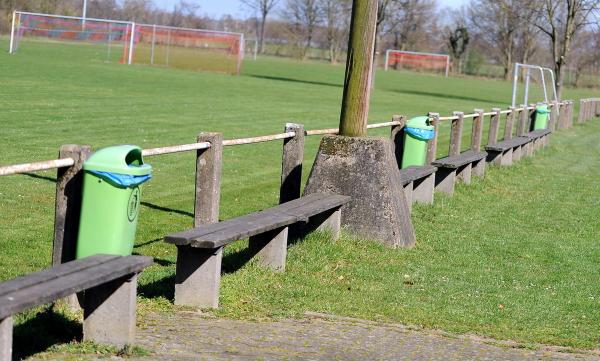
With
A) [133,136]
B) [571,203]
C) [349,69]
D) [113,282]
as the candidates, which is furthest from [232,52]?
[113,282]

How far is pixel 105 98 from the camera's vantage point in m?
25.8

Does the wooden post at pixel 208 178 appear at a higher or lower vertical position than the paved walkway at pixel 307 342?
higher

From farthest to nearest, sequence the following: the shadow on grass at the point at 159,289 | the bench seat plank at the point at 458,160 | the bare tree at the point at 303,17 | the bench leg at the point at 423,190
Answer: the bare tree at the point at 303,17 → the bench seat plank at the point at 458,160 → the bench leg at the point at 423,190 → the shadow on grass at the point at 159,289

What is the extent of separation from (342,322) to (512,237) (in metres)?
4.74

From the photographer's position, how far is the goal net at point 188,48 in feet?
174

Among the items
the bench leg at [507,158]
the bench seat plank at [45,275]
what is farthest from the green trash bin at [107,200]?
the bench leg at [507,158]

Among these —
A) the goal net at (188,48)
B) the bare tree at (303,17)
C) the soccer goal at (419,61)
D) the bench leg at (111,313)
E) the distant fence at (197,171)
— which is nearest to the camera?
the bench leg at (111,313)

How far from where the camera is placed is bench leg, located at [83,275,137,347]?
559 centimetres

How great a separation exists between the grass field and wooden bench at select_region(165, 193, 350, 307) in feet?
0.50

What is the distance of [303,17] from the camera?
119 m

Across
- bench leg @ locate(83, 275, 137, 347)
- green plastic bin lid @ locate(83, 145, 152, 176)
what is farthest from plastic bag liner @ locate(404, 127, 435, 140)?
bench leg @ locate(83, 275, 137, 347)

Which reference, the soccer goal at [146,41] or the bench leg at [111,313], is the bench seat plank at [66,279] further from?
the soccer goal at [146,41]

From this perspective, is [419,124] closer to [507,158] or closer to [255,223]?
[255,223]

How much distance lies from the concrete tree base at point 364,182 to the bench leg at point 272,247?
63.4 inches
